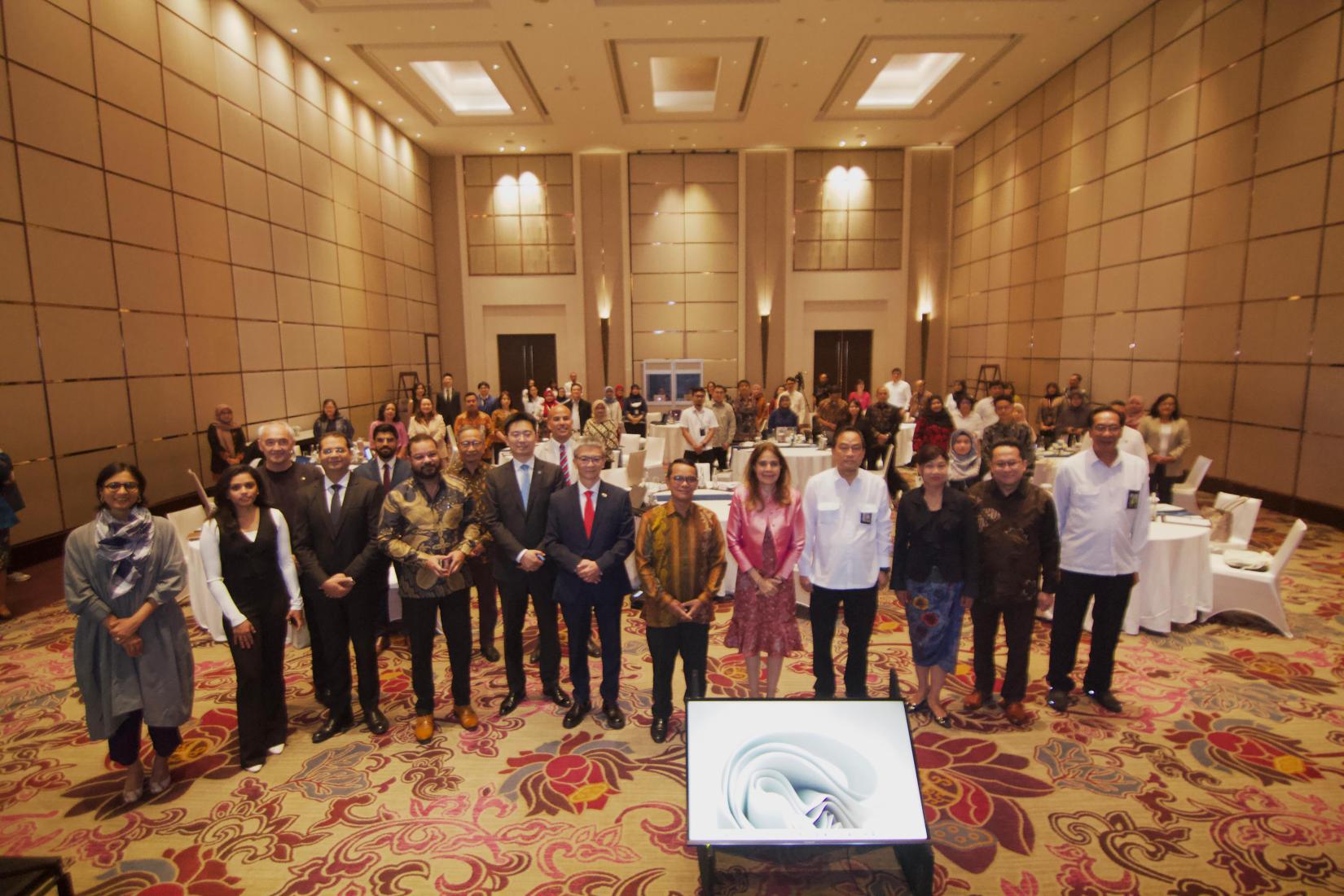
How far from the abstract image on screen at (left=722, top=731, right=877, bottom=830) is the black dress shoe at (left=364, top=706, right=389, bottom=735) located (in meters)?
2.30

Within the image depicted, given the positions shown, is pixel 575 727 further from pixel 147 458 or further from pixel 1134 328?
pixel 1134 328

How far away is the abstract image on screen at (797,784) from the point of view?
238 cm

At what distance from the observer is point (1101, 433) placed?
3.72 meters

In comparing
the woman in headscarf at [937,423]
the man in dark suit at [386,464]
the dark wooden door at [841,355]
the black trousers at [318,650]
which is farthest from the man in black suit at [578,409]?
the dark wooden door at [841,355]

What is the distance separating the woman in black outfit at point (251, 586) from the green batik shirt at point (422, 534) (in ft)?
1.61

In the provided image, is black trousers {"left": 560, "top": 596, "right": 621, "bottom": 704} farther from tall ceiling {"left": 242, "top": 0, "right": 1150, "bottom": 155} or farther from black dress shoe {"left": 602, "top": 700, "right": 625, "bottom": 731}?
tall ceiling {"left": 242, "top": 0, "right": 1150, "bottom": 155}

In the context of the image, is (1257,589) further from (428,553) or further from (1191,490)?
(428,553)

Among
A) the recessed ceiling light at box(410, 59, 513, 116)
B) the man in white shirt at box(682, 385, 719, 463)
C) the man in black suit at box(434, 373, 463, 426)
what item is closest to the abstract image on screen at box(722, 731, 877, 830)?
the man in white shirt at box(682, 385, 719, 463)

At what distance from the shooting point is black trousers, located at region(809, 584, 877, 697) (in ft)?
11.9

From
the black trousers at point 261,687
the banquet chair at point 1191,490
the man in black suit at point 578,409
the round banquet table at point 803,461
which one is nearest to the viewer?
the black trousers at point 261,687

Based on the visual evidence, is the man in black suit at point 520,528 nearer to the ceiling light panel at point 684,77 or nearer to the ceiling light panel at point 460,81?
the ceiling light panel at point 684,77

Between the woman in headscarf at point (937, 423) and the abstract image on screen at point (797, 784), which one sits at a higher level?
the woman in headscarf at point (937, 423)

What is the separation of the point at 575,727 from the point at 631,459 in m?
4.12

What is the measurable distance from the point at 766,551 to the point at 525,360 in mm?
15421
